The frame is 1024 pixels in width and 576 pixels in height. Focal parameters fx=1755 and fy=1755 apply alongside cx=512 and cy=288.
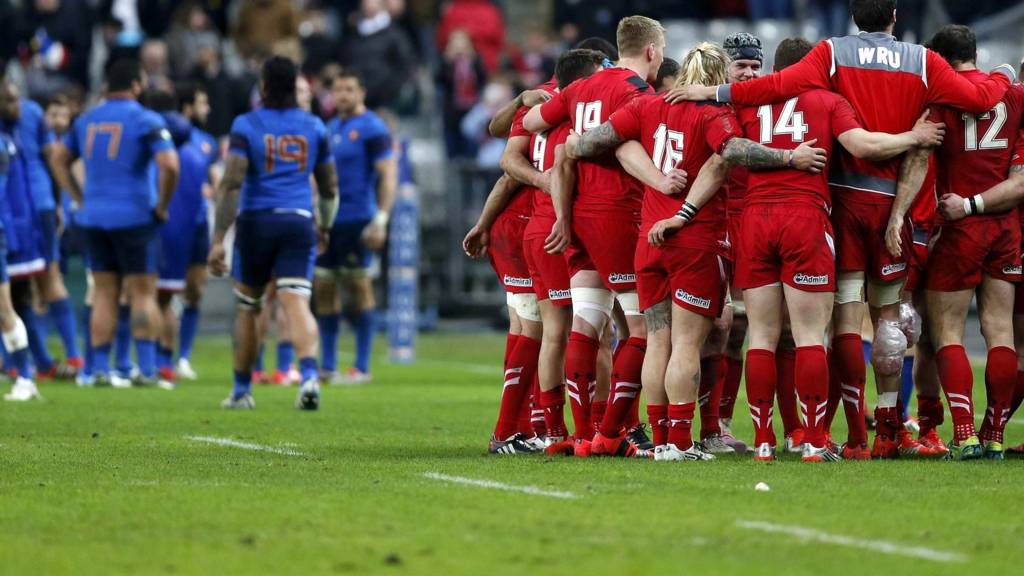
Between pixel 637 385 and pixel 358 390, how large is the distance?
6.67m

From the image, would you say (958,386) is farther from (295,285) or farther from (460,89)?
(460,89)

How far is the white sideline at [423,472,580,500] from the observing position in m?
7.60

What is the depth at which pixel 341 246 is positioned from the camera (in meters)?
16.6

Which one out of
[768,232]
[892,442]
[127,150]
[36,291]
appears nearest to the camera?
[768,232]

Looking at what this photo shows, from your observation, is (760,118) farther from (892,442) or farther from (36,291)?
(36,291)

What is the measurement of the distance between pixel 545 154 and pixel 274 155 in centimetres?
367

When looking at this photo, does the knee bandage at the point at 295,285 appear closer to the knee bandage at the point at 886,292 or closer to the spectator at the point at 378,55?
the knee bandage at the point at 886,292

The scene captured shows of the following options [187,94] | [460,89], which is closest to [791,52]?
[187,94]

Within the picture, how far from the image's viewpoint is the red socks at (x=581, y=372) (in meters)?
9.54

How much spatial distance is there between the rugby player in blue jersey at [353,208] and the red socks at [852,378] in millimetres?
7443

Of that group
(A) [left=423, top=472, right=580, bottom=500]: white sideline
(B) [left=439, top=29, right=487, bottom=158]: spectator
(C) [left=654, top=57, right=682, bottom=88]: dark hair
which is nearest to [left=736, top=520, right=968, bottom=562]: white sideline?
(A) [left=423, top=472, right=580, bottom=500]: white sideline

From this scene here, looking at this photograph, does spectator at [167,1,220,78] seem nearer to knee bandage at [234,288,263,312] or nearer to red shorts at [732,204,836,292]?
knee bandage at [234,288,263,312]

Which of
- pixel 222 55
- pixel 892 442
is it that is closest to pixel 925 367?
pixel 892 442

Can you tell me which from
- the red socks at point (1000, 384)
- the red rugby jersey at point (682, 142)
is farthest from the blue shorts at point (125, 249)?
the red socks at point (1000, 384)
